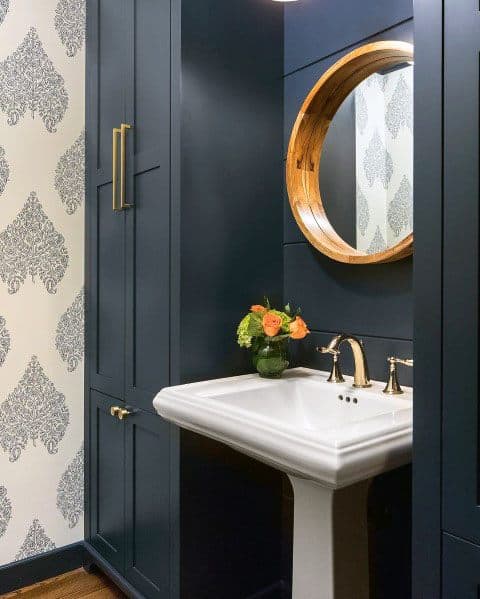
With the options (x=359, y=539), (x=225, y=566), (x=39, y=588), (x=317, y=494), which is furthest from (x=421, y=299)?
(x=39, y=588)

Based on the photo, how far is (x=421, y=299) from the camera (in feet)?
2.94

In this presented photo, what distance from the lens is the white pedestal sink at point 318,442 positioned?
997 mm

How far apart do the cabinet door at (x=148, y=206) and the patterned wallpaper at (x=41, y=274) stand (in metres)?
0.42

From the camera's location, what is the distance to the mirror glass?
1474mm

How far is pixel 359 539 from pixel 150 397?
31.3 inches

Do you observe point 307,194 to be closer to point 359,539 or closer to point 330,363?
point 330,363

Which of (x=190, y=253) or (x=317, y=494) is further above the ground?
(x=190, y=253)

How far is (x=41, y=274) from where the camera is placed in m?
2.07


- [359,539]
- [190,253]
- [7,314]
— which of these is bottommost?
[359,539]

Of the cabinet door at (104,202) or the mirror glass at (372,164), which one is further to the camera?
the cabinet door at (104,202)

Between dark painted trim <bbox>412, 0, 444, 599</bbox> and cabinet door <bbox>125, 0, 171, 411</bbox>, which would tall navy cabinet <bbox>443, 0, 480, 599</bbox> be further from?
cabinet door <bbox>125, 0, 171, 411</bbox>

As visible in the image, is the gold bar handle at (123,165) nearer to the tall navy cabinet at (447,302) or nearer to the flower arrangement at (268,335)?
the flower arrangement at (268,335)

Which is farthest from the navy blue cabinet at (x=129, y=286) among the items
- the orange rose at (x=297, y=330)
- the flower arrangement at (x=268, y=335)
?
the orange rose at (x=297, y=330)

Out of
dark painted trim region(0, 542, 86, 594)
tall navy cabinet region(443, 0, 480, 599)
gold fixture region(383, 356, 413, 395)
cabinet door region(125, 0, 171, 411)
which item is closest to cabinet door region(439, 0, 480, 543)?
tall navy cabinet region(443, 0, 480, 599)
